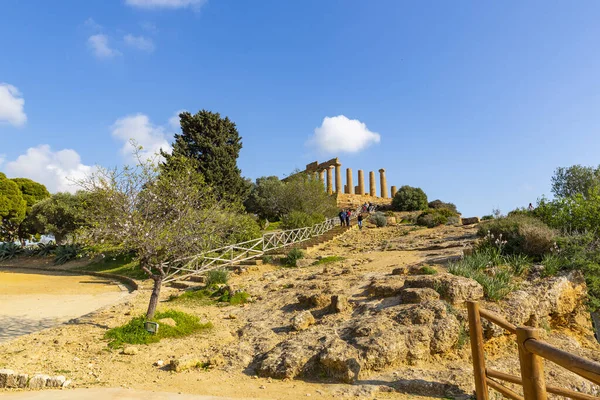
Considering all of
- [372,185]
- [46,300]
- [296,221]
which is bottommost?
[46,300]

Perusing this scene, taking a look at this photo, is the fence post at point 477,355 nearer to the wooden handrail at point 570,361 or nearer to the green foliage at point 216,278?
the wooden handrail at point 570,361

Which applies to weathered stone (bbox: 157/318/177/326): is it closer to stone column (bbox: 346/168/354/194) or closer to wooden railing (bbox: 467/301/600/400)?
wooden railing (bbox: 467/301/600/400)

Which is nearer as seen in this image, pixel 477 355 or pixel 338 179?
pixel 477 355

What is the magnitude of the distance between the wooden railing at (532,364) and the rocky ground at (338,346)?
0.82m

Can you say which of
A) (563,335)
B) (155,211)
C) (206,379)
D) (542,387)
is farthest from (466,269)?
(155,211)

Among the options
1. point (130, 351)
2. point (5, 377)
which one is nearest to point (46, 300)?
point (130, 351)

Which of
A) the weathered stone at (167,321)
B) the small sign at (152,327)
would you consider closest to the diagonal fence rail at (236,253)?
the weathered stone at (167,321)

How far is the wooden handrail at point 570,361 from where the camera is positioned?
2.52 meters

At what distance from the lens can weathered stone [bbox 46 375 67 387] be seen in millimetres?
5410

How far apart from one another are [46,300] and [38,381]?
9.22 metres

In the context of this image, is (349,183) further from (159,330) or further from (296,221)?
(159,330)

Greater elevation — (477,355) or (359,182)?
(359,182)

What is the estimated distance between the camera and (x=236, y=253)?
18922mm

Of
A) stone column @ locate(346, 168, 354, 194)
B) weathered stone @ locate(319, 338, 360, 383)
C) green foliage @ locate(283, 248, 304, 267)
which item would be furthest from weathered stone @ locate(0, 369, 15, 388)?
stone column @ locate(346, 168, 354, 194)
